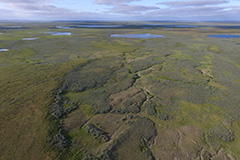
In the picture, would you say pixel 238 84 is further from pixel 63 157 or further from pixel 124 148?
pixel 63 157

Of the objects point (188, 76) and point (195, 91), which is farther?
point (188, 76)

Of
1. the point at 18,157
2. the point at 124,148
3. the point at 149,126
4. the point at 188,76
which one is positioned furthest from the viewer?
the point at 188,76

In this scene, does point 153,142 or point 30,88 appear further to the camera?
point 30,88

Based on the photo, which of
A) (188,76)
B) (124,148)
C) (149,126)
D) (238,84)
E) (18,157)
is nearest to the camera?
(18,157)

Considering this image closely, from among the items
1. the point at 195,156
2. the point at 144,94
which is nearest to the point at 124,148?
the point at 195,156

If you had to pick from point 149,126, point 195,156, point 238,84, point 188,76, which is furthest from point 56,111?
point 238,84

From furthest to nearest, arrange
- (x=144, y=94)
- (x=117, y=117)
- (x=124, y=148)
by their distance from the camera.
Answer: (x=144, y=94) → (x=117, y=117) → (x=124, y=148)

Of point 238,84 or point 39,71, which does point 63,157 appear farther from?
point 238,84

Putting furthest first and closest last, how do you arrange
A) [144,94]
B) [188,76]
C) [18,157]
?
1. [188,76]
2. [144,94]
3. [18,157]
